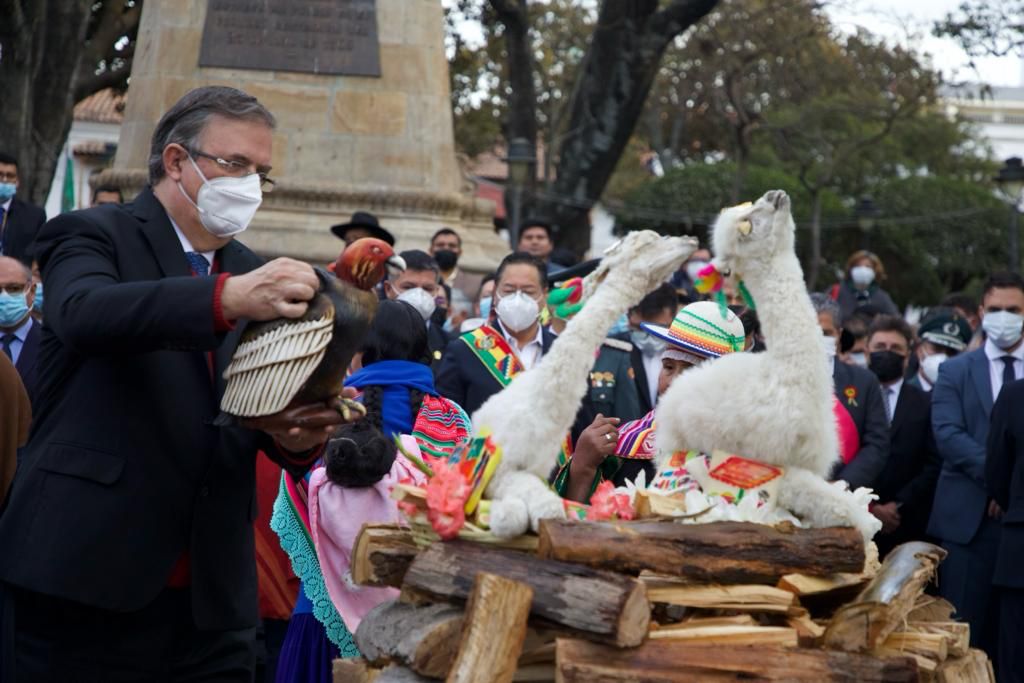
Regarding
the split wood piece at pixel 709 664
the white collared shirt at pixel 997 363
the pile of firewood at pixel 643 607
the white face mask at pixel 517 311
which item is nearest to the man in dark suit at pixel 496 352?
the white face mask at pixel 517 311

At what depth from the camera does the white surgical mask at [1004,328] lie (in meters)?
9.16

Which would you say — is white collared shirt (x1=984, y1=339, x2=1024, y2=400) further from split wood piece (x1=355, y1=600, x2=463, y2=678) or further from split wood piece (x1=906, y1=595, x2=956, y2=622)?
split wood piece (x1=355, y1=600, x2=463, y2=678)

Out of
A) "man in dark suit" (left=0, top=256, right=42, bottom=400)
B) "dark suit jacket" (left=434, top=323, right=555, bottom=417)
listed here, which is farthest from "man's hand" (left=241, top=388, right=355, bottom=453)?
"man in dark suit" (left=0, top=256, right=42, bottom=400)

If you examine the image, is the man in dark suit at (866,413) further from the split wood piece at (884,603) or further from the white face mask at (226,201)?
the white face mask at (226,201)

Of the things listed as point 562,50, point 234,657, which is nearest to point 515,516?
point 234,657

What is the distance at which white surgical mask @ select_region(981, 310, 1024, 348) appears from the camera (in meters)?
9.16

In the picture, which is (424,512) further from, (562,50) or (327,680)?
(562,50)

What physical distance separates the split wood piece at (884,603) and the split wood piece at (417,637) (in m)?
0.92

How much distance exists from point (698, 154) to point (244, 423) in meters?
47.7

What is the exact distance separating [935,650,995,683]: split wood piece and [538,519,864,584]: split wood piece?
0.56 meters

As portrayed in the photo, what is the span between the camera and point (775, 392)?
384cm

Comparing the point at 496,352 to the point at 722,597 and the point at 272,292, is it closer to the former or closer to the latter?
the point at 722,597

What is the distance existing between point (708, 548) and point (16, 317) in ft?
18.7

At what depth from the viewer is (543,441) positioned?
3.79 meters
